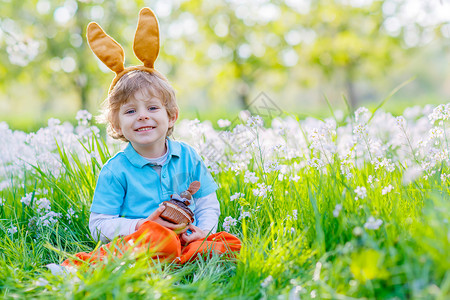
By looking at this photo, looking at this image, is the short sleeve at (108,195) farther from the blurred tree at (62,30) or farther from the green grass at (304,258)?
the blurred tree at (62,30)

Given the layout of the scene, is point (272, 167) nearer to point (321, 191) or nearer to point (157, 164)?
point (321, 191)

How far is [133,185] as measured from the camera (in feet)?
9.66

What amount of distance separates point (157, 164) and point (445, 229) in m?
1.88

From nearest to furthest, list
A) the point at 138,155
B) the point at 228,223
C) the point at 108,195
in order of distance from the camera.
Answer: the point at 108,195 → the point at 138,155 → the point at 228,223

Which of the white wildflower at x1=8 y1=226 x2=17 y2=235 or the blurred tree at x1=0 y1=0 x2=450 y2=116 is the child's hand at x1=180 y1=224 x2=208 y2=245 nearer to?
the white wildflower at x1=8 y1=226 x2=17 y2=235

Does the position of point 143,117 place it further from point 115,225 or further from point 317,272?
point 317,272

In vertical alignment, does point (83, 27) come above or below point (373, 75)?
above

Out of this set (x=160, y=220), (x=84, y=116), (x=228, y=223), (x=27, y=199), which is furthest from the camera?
(x=84, y=116)

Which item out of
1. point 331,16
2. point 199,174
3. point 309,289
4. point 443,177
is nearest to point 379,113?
point 443,177

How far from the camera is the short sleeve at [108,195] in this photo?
288cm

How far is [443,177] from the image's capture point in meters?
2.82

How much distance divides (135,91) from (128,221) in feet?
2.90

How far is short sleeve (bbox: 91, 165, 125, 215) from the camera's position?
2.88 m

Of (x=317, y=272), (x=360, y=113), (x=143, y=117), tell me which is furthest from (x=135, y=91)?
(x=360, y=113)
